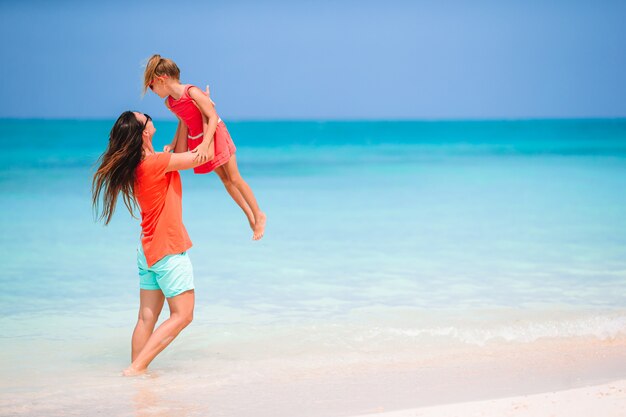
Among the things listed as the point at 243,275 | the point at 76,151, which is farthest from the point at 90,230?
the point at 76,151

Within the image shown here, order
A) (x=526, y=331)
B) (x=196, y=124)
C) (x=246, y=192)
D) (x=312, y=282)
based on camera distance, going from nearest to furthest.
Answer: (x=196, y=124) < (x=246, y=192) < (x=526, y=331) < (x=312, y=282)

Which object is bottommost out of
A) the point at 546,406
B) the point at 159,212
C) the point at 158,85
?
the point at 546,406

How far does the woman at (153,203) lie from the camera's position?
3.53 m

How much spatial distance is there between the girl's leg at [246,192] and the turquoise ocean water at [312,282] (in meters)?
0.61

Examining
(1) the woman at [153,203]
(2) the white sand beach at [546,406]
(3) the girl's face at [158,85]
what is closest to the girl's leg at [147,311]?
(1) the woman at [153,203]

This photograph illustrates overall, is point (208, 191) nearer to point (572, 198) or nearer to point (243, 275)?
point (572, 198)

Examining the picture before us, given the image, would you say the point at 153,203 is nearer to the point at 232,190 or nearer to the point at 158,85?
the point at 158,85

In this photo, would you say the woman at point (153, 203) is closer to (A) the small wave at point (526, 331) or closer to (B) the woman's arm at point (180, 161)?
(B) the woman's arm at point (180, 161)

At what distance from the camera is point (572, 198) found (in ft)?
36.7

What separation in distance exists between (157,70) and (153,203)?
580 mm

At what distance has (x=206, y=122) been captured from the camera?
3789mm

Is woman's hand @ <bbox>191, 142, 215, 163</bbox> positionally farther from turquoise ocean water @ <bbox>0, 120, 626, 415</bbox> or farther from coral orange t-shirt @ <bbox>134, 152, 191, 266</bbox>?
turquoise ocean water @ <bbox>0, 120, 626, 415</bbox>

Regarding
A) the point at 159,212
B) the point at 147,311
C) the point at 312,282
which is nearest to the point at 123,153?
the point at 159,212

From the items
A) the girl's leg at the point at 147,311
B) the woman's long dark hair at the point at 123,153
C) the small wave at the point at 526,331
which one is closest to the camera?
the woman's long dark hair at the point at 123,153
